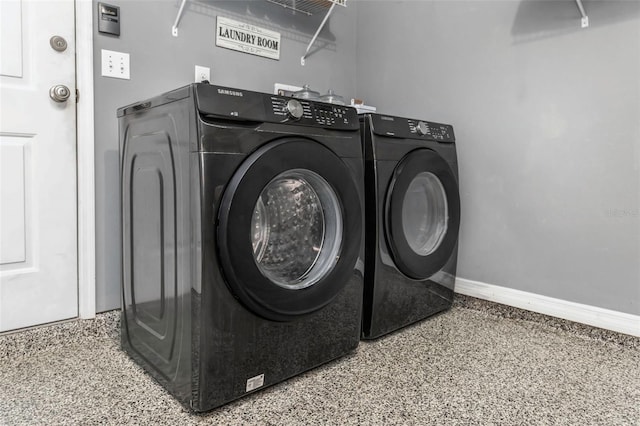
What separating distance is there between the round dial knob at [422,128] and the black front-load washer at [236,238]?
0.47 m

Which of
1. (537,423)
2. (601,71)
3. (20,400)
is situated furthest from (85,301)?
(601,71)

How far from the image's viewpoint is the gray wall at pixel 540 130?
5.72ft

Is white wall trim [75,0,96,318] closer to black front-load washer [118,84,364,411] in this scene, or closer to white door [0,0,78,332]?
white door [0,0,78,332]

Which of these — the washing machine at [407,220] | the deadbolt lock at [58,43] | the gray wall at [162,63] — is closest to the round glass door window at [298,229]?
the washing machine at [407,220]

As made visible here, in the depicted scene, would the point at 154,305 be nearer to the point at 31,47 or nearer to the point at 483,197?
the point at 31,47

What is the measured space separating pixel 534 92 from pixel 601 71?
10.4 inches

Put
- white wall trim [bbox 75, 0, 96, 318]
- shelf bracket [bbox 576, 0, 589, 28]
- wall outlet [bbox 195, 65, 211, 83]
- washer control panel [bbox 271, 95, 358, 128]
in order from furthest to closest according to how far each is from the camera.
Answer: wall outlet [bbox 195, 65, 211, 83] < shelf bracket [bbox 576, 0, 589, 28] < white wall trim [bbox 75, 0, 96, 318] < washer control panel [bbox 271, 95, 358, 128]

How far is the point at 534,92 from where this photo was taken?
1971 mm

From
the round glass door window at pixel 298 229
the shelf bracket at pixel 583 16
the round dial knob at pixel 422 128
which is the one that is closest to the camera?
the round glass door window at pixel 298 229

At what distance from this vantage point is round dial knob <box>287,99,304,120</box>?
1311mm

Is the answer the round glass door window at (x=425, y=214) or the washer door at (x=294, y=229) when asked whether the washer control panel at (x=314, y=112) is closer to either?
the washer door at (x=294, y=229)

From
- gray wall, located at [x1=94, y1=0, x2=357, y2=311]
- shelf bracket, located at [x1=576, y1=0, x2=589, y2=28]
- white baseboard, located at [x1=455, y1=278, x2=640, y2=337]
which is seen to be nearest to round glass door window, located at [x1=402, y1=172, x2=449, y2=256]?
white baseboard, located at [x1=455, y1=278, x2=640, y2=337]

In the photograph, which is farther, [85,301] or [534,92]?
[534,92]

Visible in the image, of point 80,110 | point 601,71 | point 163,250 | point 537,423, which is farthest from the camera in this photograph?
point 601,71
